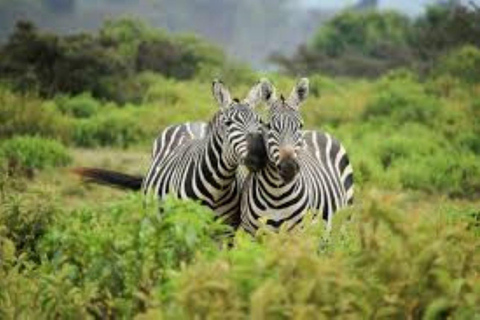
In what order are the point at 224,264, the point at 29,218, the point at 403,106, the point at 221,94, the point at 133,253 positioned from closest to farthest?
the point at 224,264, the point at 133,253, the point at 29,218, the point at 221,94, the point at 403,106

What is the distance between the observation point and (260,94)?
691 centimetres

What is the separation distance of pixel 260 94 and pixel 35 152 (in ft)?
21.5

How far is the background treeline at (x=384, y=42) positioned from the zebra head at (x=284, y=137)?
58.3 feet

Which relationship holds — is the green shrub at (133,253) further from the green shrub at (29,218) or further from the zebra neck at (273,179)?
the zebra neck at (273,179)

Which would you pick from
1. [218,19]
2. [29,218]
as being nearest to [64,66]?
[29,218]

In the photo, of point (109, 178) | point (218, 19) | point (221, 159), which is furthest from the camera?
point (218, 19)

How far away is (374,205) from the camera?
3395 mm

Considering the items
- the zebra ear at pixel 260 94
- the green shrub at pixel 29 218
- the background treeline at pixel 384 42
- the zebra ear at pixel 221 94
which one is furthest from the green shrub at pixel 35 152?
the background treeline at pixel 384 42

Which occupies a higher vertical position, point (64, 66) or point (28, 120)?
point (64, 66)

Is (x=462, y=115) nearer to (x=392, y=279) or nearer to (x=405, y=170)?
(x=405, y=170)

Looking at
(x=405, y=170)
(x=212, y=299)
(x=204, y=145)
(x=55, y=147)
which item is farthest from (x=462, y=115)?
(x=212, y=299)

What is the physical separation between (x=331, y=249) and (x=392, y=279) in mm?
1104

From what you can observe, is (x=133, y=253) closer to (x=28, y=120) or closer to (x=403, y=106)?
(x=28, y=120)

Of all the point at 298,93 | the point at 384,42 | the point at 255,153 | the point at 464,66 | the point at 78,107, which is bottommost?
the point at 78,107
